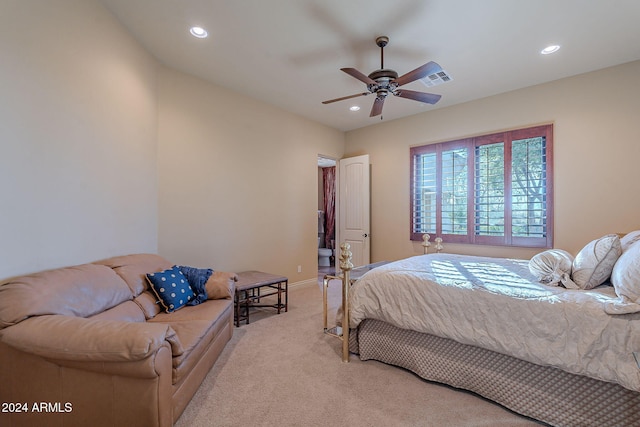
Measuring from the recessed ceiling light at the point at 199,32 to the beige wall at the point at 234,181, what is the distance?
2.89 ft

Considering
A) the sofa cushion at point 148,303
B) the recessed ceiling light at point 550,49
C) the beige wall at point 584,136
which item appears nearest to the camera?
the sofa cushion at point 148,303

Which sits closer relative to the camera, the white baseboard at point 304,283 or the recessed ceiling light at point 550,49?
the recessed ceiling light at point 550,49

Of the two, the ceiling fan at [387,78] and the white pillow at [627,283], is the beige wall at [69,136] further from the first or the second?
the white pillow at [627,283]

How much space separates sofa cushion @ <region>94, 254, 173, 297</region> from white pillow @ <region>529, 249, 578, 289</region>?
313cm

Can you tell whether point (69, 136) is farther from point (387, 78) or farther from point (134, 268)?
point (387, 78)

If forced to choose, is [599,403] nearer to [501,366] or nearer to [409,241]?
[501,366]

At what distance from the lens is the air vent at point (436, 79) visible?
3461 mm

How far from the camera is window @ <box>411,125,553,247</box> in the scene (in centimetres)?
373

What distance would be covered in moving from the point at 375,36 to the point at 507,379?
2991 mm

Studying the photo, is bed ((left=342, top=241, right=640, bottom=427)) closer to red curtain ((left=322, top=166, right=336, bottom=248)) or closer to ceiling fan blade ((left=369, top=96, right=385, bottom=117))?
ceiling fan blade ((left=369, top=96, right=385, bottom=117))

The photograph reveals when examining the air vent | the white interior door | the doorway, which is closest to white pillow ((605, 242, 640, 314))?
the air vent

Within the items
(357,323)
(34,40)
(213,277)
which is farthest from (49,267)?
(357,323)

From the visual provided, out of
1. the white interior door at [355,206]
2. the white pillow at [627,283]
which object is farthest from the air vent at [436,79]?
the white pillow at [627,283]

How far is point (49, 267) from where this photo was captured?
6.27ft
